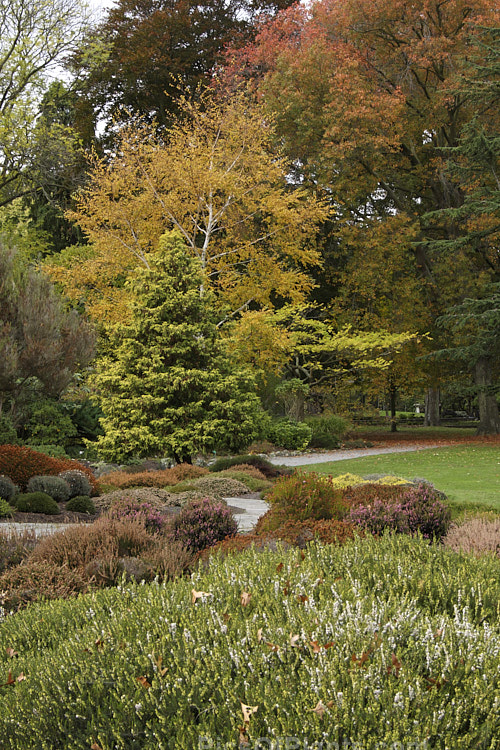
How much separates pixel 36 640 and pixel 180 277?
11746 millimetres

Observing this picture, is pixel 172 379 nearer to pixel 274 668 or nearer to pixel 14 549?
pixel 14 549

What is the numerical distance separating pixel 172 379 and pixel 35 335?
3.77 m

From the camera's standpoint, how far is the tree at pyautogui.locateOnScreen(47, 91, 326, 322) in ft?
59.2

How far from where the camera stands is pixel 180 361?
46.8 feet

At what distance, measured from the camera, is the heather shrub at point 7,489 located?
30.2 ft

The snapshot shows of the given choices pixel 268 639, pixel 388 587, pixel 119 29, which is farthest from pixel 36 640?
pixel 119 29

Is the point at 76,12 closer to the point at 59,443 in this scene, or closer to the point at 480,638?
the point at 59,443

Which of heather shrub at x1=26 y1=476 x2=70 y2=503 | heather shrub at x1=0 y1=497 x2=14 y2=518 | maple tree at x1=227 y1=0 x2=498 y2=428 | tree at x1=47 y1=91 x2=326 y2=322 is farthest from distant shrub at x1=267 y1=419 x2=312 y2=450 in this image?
heather shrub at x1=0 y1=497 x2=14 y2=518

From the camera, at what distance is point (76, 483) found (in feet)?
32.5

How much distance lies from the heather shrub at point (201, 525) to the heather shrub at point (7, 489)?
3.61 m

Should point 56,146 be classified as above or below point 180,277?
above

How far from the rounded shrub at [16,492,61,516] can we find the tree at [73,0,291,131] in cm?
1927

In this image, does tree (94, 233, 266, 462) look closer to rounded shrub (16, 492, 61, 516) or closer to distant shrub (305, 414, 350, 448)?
rounded shrub (16, 492, 61, 516)

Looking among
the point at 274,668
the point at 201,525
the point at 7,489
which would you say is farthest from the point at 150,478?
the point at 274,668
